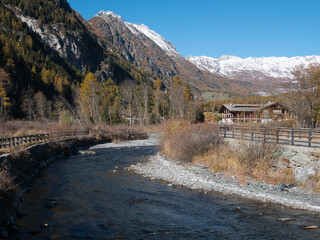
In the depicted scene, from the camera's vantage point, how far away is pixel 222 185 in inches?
620

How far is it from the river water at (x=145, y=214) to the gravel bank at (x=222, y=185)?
2.48 ft

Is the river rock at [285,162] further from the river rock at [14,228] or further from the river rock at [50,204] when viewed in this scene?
the river rock at [14,228]

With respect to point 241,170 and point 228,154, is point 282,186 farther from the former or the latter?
point 228,154

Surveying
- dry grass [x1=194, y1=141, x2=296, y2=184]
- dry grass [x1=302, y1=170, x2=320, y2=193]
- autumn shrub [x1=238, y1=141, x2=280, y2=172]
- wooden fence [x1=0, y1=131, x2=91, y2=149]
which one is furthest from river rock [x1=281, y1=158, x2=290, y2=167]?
wooden fence [x1=0, y1=131, x2=91, y2=149]

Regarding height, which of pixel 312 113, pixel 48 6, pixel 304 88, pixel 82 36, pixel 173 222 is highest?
pixel 48 6

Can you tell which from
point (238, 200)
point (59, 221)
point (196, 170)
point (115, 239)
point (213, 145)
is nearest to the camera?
point (115, 239)

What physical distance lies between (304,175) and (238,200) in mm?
4775

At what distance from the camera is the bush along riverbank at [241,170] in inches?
545

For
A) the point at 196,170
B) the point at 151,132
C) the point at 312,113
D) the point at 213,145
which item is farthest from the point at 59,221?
the point at 151,132

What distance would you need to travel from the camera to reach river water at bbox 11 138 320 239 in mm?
9430

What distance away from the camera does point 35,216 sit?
10867 millimetres

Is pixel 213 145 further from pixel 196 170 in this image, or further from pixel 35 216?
pixel 35 216

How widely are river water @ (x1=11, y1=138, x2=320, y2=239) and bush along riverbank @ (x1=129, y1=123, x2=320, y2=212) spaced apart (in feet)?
3.88

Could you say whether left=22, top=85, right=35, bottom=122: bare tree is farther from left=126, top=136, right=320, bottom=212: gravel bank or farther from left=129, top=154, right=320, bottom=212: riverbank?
left=129, top=154, right=320, bottom=212: riverbank
